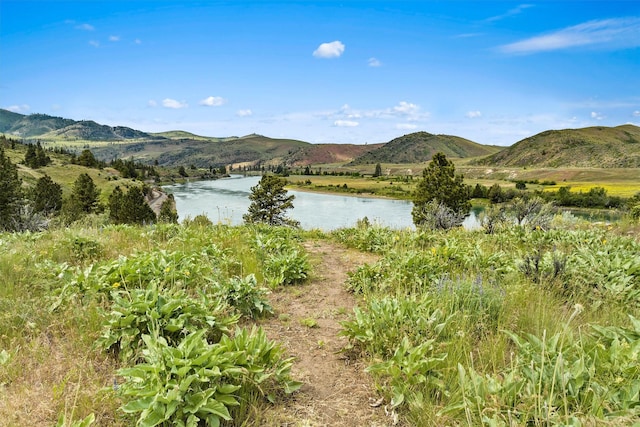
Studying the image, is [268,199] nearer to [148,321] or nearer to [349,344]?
[349,344]

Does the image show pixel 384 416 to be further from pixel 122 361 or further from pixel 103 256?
pixel 103 256

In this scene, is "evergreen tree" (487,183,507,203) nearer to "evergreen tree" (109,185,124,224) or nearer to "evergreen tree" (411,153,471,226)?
"evergreen tree" (411,153,471,226)

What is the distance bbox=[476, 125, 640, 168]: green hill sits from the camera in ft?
407

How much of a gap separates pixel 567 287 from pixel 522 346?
8.94ft

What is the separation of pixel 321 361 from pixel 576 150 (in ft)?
578

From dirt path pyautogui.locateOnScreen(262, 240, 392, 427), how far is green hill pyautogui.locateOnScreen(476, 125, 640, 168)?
134996 mm

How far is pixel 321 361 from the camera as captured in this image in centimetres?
Result: 359

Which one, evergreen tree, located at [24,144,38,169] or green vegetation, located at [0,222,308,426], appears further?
evergreen tree, located at [24,144,38,169]

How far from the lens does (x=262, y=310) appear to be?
175 inches

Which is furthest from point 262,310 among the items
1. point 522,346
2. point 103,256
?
point 103,256

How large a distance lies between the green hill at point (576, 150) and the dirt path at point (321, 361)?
135 meters

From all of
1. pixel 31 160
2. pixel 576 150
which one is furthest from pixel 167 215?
pixel 576 150

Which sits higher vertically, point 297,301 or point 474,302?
point 474,302

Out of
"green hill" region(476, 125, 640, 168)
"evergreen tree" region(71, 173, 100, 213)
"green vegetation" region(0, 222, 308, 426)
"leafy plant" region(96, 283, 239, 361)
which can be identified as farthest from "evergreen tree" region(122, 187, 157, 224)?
"green hill" region(476, 125, 640, 168)
